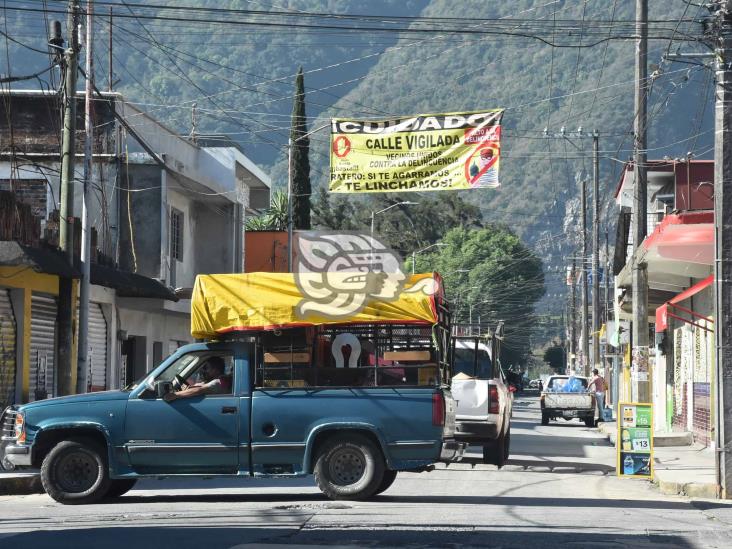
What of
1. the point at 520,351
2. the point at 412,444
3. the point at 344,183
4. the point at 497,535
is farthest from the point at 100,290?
the point at 520,351

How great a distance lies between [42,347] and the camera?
1010 inches

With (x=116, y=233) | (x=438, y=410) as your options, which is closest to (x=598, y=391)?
(x=116, y=233)

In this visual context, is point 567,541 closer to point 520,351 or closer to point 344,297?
point 344,297

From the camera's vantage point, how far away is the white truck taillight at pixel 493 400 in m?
20.4

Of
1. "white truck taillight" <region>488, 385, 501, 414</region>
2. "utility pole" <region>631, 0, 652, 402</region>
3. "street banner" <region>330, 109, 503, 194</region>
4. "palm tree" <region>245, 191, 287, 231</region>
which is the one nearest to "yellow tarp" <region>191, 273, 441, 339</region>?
"white truck taillight" <region>488, 385, 501, 414</region>

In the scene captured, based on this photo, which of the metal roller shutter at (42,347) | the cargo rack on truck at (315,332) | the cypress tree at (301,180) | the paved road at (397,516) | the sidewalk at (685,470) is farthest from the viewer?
the cypress tree at (301,180)

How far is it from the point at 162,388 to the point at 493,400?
7226 mm

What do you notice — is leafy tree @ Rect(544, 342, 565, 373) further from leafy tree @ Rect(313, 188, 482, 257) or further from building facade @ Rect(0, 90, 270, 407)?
building facade @ Rect(0, 90, 270, 407)

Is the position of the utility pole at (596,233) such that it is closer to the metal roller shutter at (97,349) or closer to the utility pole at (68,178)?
the metal roller shutter at (97,349)

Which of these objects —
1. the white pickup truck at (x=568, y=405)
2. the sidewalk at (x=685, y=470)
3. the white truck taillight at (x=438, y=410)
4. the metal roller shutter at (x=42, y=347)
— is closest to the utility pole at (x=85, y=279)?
the metal roller shutter at (x=42, y=347)

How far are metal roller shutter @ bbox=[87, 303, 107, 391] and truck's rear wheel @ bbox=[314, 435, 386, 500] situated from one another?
16.2 metres

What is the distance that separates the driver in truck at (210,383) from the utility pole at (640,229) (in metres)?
13.3

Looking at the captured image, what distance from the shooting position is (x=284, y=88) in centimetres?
18550

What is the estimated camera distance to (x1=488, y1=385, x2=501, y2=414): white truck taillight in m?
20.4
